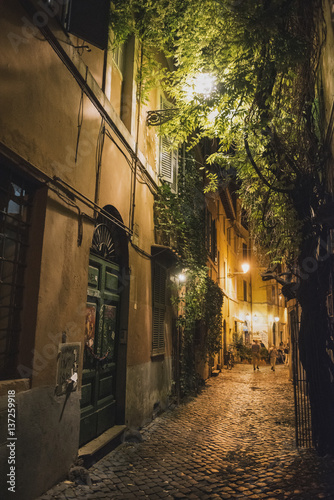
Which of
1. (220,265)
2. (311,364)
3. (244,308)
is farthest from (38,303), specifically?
(244,308)

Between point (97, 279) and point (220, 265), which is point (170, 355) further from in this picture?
point (220, 265)

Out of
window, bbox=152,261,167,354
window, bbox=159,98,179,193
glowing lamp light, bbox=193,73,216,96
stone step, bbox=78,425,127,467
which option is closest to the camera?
stone step, bbox=78,425,127,467

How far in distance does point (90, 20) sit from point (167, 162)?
18.0ft

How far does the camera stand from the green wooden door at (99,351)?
5734 mm

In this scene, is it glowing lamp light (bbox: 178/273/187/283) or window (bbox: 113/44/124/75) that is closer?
window (bbox: 113/44/124/75)

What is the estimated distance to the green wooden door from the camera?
5.73 meters

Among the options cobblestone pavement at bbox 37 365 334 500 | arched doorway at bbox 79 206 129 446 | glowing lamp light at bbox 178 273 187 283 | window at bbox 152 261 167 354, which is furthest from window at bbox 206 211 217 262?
arched doorway at bbox 79 206 129 446

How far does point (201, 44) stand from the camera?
7.17 metres

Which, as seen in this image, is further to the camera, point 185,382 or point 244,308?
point 244,308

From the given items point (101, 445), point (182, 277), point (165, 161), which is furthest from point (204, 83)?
point (101, 445)

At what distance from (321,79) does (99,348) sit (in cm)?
618

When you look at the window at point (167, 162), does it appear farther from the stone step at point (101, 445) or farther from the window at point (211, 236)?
the stone step at point (101, 445)

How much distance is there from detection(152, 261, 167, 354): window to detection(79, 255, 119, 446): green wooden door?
203 cm

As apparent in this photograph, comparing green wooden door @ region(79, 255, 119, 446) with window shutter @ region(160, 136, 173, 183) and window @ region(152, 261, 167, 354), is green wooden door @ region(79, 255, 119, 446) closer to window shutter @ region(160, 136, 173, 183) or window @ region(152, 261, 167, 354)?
window @ region(152, 261, 167, 354)
